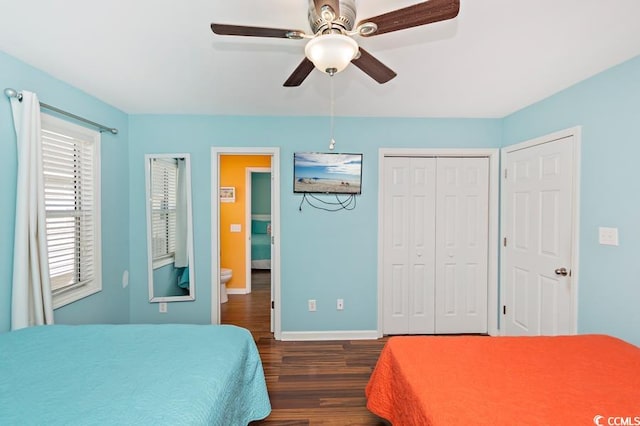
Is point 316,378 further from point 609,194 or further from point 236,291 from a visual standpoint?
point 236,291

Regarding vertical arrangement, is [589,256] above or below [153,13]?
below

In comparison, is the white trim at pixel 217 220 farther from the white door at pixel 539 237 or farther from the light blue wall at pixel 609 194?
the light blue wall at pixel 609 194

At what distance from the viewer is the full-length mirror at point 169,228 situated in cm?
303

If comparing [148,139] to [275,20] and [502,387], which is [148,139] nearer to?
[275,20]

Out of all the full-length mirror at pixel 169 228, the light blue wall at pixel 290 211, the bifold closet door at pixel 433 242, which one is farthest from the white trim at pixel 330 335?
the full-length mirror at pixel 169 228

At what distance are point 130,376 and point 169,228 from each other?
2124 millimetres

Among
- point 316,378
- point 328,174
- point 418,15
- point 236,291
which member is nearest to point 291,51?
point 418,15

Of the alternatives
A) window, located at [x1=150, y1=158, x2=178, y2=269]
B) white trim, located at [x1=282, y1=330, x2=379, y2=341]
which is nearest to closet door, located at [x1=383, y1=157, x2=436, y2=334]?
white trim, located at [x1=282, y1=330, x2=379, y2=341]

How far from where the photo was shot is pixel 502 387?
1226 millimetres

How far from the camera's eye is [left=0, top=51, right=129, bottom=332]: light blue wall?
71.2 inches

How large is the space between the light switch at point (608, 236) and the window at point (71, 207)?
4.05 meters

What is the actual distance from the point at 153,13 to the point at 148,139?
6.12ft

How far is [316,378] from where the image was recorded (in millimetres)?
2375

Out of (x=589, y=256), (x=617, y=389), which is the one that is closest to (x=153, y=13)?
(x=617, y=389)
